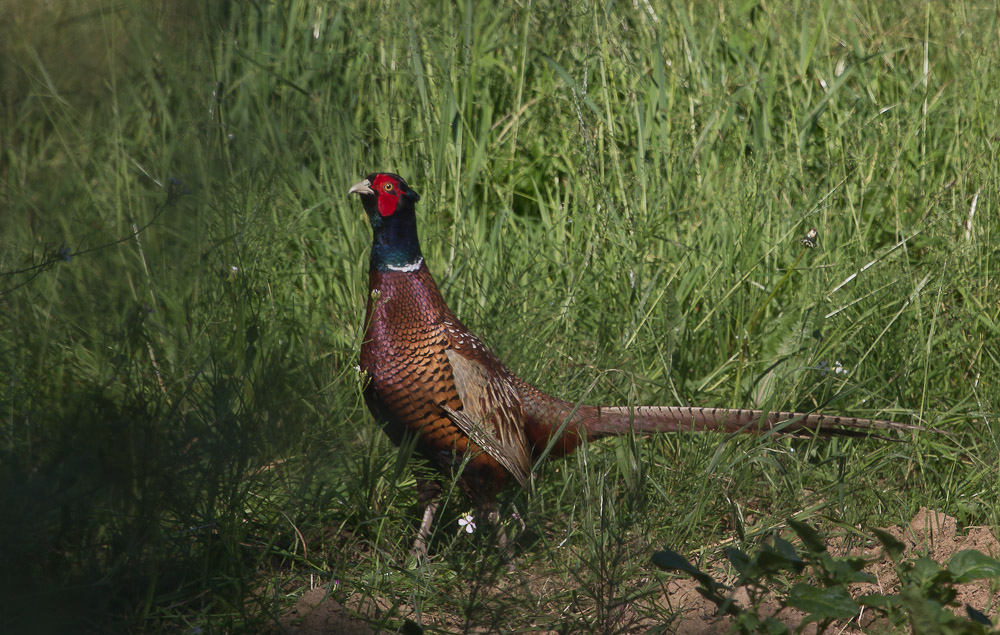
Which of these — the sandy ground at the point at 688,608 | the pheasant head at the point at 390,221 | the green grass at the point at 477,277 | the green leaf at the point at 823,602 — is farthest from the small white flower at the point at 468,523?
the green leaf at the point at 823,602

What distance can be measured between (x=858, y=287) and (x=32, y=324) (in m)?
2.61

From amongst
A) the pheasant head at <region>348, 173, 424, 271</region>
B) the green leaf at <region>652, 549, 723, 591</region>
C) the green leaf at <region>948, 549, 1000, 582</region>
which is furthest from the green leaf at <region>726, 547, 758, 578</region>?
the pheasant head at <region>348, 173, 424, 271</region>

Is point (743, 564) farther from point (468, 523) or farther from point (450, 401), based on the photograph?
point (450, 401)

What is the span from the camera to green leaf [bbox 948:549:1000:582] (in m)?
1.97

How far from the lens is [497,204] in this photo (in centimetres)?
399

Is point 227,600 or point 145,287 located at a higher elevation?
point 145,287

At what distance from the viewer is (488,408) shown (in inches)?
109

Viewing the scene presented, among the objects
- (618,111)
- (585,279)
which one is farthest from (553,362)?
(618,111)

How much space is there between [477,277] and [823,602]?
186 centimetres

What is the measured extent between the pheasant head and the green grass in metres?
0.25

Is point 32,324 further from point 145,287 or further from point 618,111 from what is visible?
point 618,111

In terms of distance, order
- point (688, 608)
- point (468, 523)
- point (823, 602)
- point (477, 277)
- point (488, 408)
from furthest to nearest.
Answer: point (477, 277) < point (488, 408) < point (468, 523) < point (688, 608) < point (823, 602)

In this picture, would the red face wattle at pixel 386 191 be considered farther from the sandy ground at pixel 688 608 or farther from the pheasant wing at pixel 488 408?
the sandy ground at pixel 688 608

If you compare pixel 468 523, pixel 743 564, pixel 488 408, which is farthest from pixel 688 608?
pixel 488 408
